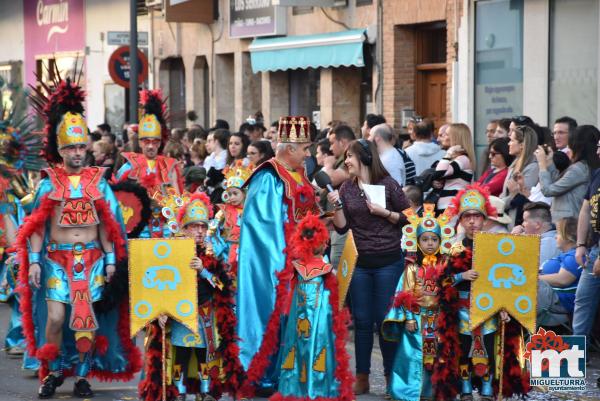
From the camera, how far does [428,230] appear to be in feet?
30.3

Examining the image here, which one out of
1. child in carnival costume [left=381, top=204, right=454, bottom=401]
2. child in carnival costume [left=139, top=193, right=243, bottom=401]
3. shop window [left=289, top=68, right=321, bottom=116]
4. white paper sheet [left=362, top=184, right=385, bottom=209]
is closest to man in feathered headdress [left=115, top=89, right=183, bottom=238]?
white paper sheet [left=362, top=184, right=385, bottom=209]

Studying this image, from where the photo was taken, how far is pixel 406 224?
9.77 metres

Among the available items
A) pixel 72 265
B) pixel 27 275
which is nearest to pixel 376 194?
pixel 72 265

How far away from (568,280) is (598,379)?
1672 millimetres

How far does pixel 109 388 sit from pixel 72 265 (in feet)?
3.80

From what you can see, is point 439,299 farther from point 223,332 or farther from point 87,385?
point 87,385

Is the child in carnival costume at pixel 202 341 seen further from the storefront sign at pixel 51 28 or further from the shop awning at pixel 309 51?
the storefront sign at pixel 51 28

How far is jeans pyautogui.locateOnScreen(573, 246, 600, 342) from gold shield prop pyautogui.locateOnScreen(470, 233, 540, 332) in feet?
6.69

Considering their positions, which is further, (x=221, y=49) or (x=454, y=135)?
(x=221, y=49)

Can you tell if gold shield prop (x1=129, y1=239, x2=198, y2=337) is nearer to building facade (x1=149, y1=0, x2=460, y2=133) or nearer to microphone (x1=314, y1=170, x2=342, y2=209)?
microphone (x1=314, y1=170, x2=342, y2=209)

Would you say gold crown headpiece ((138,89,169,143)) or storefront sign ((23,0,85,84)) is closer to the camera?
gold crown headpiece ((138,89,169,143))

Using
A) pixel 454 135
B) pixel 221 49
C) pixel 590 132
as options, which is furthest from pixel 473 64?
pixel 221 49

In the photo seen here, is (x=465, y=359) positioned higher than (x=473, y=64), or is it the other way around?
(x=473, y=64)

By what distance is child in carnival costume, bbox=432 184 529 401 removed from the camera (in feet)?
29.5
